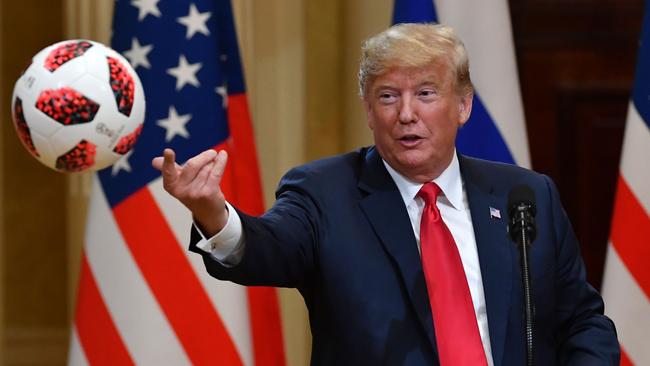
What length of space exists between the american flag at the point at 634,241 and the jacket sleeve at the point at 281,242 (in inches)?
64.4

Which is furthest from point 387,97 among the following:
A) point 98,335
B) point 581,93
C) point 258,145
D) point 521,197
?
point 581,93

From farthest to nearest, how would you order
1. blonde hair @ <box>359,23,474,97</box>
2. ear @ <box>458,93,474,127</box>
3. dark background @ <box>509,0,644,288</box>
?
dark background @ <box>509,0,644,288</box>
ear @ <box>458,93,474,127</box>
blonde hair @ <box>359,23,474,97</box>

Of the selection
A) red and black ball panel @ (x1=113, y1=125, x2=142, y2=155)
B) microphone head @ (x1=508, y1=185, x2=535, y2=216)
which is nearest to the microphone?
microphone head @ (x1=508, y1=185, x2=535, y2=216)

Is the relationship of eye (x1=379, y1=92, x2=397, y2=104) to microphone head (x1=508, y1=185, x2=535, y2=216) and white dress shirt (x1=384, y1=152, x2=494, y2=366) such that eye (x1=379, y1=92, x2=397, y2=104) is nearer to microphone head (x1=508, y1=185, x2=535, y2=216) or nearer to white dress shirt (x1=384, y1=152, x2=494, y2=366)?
white dress shirt (x1=384, y1=152, x2=494, y2=366)

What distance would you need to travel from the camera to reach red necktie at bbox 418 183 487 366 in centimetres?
249

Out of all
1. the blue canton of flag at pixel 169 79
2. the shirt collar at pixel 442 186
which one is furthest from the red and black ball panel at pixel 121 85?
the shirt collar at pixel 442 186

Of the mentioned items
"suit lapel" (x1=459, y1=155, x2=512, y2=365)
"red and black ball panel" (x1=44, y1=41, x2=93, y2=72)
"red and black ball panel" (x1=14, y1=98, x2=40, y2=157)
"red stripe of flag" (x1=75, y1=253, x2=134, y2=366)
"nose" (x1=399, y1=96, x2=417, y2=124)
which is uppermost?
"red and black ball panel" (x1=44, y1=41, x2=93, y2=72)

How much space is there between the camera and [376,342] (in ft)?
8.08

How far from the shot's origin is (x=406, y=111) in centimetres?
259

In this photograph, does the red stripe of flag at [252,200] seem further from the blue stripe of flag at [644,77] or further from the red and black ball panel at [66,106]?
the blue stripe of flag at [644,77]

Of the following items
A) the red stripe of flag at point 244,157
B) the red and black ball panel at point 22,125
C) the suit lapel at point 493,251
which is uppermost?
the red and black ball panel at point 22,125

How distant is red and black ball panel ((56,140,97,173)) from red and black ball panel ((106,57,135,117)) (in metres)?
0.14

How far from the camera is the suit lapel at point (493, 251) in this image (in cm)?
252

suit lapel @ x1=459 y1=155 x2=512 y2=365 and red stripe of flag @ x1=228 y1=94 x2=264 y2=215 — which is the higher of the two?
suit lapel @ x1=459 y1=155 x2=512 y2=365
